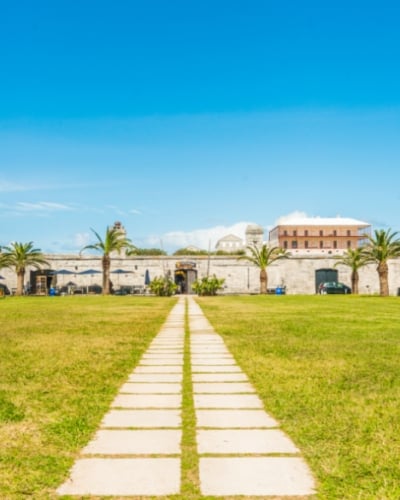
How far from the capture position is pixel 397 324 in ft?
46.9

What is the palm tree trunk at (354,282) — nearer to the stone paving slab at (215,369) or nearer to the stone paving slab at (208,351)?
the stone paving slab at (208,351)

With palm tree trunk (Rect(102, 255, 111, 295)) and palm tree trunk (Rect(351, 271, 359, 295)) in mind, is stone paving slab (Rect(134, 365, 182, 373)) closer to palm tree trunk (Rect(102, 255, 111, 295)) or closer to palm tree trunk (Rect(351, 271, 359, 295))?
palm tree trunk (Rect(102, 255, 111, 295))

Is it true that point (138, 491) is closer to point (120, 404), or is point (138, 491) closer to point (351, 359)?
point (120, 404)

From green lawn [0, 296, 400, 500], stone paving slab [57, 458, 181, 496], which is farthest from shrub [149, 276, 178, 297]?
stone paving slab [57, 458, 181, 496]

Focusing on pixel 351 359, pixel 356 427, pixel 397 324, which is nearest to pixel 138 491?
pixel 356 427

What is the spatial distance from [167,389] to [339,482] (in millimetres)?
2903

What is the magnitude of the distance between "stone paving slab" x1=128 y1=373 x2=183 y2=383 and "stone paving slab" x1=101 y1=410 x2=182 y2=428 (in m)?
1.50

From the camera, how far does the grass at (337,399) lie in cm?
325

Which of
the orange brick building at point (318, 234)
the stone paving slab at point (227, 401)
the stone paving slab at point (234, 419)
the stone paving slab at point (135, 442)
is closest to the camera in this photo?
the stone paving slab at point (135, 442)

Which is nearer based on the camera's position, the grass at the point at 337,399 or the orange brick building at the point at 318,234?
the grass at the point at 337,399

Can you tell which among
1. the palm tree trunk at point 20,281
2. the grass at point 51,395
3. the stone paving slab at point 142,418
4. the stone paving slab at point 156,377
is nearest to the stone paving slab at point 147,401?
the grass at point 51,395

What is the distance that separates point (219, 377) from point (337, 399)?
1669 mm

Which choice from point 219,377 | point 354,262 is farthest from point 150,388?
point 354,262

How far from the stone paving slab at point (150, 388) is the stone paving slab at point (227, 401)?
15.2 inches
